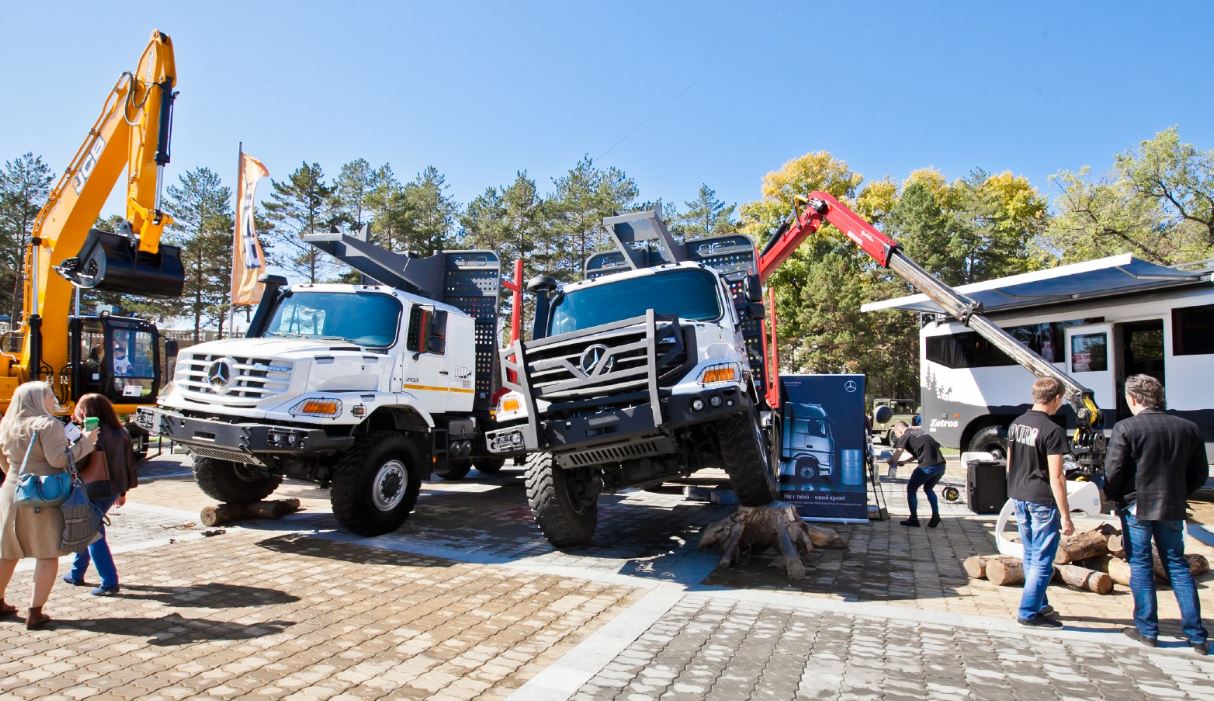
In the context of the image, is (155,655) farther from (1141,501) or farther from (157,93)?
(157,93)

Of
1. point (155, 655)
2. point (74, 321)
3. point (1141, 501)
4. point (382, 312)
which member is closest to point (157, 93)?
point (74, 321)

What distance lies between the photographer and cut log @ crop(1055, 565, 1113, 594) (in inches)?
213

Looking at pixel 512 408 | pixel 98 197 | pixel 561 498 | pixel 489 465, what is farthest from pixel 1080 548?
pixel 98 197

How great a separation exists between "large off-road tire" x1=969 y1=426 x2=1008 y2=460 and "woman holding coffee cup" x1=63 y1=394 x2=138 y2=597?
540 inches

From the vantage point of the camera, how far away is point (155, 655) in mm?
3885

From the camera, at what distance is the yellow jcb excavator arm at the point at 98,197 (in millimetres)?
10867

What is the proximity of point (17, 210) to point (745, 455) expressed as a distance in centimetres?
4431

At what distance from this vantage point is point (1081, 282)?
37.2 feet

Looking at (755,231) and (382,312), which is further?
(755,231)

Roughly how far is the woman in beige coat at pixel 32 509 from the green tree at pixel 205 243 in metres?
34.1

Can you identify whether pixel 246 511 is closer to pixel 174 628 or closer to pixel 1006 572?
pixel 174 628

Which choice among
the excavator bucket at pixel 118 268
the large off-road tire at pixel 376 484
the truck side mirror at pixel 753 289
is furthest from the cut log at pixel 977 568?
the excavator bucket at pixel 118 268

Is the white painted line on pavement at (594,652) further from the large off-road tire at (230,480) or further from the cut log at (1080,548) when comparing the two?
the large off-road tire at (230,480)

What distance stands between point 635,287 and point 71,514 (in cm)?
477
